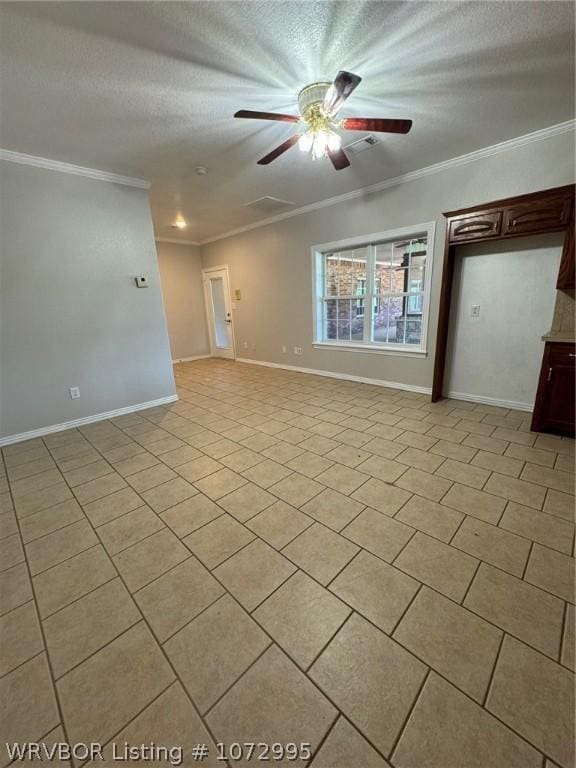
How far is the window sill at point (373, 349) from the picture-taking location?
162 inches

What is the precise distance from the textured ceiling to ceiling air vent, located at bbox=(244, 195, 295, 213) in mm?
1246

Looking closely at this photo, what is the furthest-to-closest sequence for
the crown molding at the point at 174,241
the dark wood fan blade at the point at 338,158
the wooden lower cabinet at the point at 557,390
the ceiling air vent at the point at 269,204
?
the crown molding at the point at 174,241
the ceiling air vent at the point at 269,204
the wooden lower cabinet at the point at 557,390
the dark wood fan blade at the point at 338,158

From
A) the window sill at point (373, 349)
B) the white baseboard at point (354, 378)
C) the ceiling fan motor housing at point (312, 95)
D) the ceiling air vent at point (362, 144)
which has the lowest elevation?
the white baseboard at point (354, 378)

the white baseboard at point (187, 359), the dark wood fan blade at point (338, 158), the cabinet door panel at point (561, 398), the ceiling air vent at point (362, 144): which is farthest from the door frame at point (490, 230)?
the white baseboard at point (187, 359)

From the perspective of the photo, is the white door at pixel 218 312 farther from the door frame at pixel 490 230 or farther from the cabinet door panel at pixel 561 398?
the cabinet door panel at pixel 561 398

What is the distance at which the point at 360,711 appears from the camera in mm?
1046

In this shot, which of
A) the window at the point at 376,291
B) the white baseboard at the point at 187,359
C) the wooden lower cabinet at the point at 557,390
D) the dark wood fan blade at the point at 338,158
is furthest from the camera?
the white baseboard at the point at 187,359

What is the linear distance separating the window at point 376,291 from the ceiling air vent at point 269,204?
2.64 feet

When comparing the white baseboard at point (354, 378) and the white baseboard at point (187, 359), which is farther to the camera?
the white baseboard at point (187, 359)

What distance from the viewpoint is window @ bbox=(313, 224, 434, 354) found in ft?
13.1

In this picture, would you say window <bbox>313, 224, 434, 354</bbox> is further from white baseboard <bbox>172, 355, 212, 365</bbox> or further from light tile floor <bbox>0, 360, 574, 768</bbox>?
white baseboard <bbox>172, 355, 212, 365</bbox>

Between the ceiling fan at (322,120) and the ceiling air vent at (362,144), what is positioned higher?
the ceiling air vent at (362,144)

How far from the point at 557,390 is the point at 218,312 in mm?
6180

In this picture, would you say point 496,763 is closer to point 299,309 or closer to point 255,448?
point 255,448
